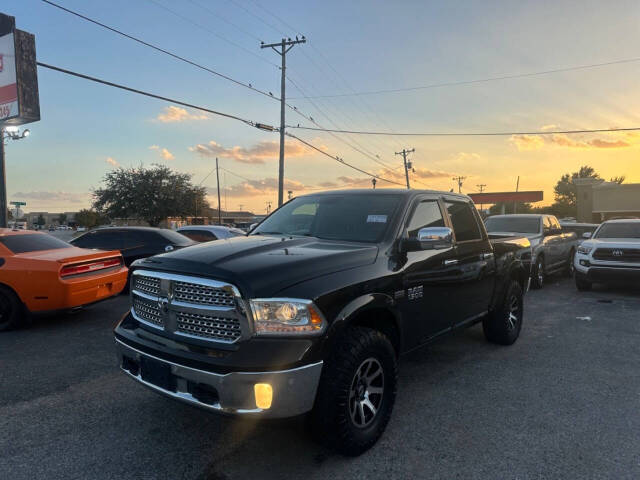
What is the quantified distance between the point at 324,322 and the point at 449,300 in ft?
6.12

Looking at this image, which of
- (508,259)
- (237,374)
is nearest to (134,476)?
(237,374)

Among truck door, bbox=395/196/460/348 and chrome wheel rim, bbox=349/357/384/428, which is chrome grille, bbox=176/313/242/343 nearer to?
chrome wheel rim, bbox=349/357/384/428

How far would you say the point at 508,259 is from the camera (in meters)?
5.27

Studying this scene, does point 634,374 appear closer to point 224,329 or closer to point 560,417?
point 560,417

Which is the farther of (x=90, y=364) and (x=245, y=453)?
(x=90, y=364)

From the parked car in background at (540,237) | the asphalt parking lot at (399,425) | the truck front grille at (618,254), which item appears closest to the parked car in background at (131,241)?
the asphalt parking lot at (399,425)

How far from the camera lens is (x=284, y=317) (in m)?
2.51

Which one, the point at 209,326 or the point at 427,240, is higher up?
the point at 427,240

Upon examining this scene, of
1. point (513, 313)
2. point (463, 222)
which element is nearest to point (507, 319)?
point (513, 313)

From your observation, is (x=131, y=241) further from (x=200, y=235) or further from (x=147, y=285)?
(x=147, y=285)

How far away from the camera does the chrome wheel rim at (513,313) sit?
5.34 meters

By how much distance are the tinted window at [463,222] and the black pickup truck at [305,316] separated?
496 mm

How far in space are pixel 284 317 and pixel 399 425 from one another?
61.3 inches

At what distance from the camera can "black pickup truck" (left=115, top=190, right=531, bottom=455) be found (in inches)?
96.6
